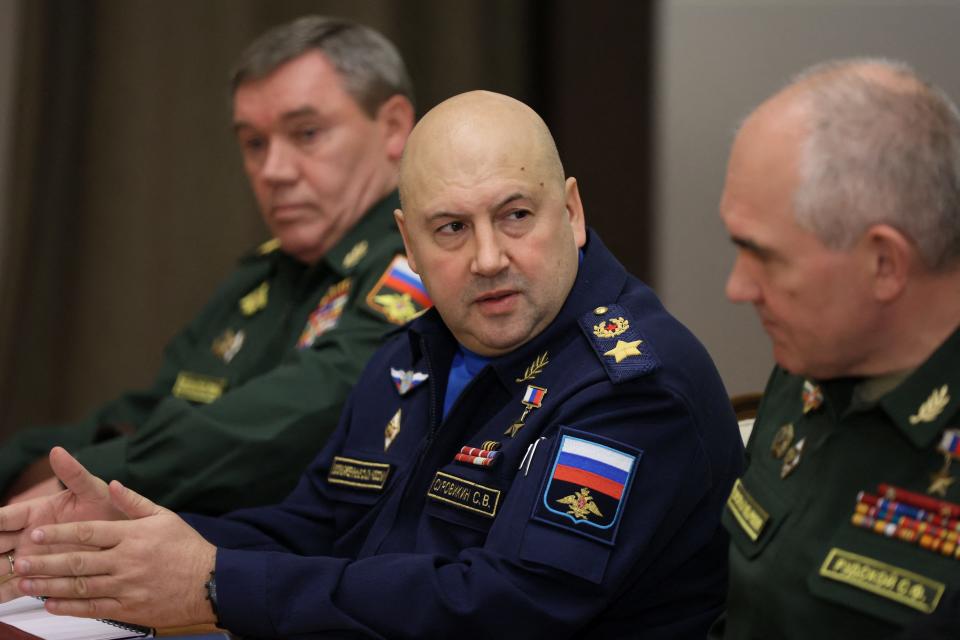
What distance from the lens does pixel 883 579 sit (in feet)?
4.52

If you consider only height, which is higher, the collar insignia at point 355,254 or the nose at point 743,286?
the nose at point 743,286

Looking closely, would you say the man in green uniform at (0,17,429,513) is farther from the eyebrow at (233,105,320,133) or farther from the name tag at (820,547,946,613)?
the name tag at (820,547,946,613)

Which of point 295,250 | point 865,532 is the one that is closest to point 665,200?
point 295,250

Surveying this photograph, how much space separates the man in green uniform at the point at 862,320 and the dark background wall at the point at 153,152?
8.48 feet

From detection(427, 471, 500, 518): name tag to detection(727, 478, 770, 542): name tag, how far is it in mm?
322

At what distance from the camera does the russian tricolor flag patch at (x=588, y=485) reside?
1.63 metres

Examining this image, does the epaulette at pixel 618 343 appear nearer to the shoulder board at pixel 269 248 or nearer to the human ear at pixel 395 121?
the human ear at pixel 395 121

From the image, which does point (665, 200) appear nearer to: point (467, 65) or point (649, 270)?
point (649, 270)

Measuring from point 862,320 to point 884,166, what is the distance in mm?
176

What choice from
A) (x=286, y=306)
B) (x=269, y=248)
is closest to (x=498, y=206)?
(x=286, y=306)

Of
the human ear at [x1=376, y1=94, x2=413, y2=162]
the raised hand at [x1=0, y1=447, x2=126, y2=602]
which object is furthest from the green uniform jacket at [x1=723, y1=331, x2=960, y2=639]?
the human ear at [x1=376, y1=94, x2=413, y2=162]

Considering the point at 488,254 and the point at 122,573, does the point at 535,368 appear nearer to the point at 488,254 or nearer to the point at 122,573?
the point at 488,254

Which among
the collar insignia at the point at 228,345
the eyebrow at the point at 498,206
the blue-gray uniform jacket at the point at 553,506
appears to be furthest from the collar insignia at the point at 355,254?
the eyebrow at the point at 498,206

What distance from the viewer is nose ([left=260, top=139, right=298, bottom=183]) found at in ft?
9.52
